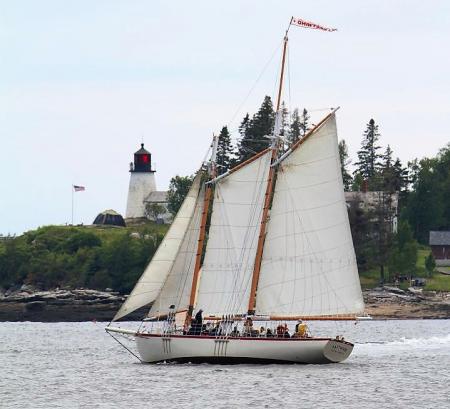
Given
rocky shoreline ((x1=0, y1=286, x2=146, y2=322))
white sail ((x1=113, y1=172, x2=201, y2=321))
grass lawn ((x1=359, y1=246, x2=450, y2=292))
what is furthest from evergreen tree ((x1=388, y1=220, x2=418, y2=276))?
white sail ((x1=113, y1=172, x2=201, y2=321))

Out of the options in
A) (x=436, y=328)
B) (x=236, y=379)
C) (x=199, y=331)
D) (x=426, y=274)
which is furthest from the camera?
(x=426, y=274)

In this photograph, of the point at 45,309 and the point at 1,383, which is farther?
the point at 45,309

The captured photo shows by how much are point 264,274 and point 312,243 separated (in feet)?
10.7

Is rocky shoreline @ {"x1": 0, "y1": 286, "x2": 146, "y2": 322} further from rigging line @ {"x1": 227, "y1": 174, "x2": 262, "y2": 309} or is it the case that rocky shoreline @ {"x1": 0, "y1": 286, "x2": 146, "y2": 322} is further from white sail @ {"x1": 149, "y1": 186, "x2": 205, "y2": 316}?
white sail @ {"x1": 149, "y1": 186, "x2": 205, "y2": 316}

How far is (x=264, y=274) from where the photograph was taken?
7781cm

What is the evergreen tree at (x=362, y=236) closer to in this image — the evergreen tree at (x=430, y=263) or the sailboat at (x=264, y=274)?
the evergreen tree at (x=430, y=263)

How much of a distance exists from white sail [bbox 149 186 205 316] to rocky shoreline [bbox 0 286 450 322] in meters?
79.8

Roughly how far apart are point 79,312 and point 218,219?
281 feet

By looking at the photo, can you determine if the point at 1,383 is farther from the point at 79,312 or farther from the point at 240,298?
the point at 79,312

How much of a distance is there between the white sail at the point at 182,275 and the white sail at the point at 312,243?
3.86m

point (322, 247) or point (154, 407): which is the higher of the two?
point (322, 247)

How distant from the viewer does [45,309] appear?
164375 millimetres

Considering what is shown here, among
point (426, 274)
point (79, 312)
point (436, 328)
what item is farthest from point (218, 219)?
point (426, 274)

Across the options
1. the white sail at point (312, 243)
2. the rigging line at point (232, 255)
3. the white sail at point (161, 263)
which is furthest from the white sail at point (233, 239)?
the white sail at point (161, 263)
